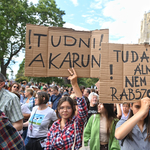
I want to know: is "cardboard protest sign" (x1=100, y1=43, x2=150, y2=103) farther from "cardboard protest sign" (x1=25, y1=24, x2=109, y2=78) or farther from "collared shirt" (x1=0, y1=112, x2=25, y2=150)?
"collared shirt" (x1=0, y1=112, x2=25, y2=150)

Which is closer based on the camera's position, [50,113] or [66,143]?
[66,143]

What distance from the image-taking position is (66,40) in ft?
Result: 6.28

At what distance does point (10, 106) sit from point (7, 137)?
38.9 inches

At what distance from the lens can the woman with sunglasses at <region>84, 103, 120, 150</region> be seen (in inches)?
92.7

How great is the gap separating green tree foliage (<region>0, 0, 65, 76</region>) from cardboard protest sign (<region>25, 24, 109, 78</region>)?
13660 millimetres

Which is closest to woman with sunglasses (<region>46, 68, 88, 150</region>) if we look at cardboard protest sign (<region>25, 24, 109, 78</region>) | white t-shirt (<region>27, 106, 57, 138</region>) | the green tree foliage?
cardboard protest sign (<region>25, 24, 109, 78</region>)

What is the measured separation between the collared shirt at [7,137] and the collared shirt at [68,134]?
0.80 metres

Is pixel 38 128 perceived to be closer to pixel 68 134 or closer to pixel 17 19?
pixel 68 134

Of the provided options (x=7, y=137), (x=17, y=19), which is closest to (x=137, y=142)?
(x=7, y=137)

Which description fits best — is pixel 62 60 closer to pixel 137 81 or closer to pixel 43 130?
pixel 137 81

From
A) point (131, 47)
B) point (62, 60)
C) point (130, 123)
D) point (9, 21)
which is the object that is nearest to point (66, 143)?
point (130, 123)

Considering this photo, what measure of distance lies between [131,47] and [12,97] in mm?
1839

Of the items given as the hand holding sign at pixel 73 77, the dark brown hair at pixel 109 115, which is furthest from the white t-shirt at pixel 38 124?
the hand holding sign at pixel 73 77

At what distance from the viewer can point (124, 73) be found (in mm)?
1804
